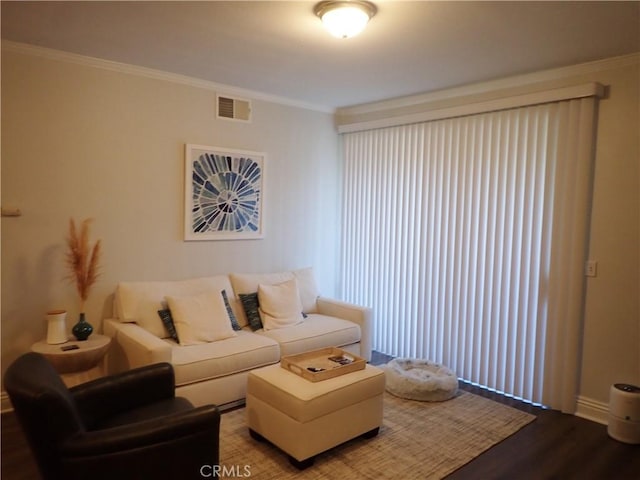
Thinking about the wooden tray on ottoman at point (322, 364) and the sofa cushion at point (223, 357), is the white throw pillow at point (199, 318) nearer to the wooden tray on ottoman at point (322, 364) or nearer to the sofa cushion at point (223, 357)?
the sofa cushion at point (223, 357)

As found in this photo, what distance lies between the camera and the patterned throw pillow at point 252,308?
150 inches

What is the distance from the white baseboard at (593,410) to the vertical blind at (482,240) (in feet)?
0.25

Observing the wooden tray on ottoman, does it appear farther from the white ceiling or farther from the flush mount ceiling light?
the white ceiling

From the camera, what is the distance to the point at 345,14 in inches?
91.6

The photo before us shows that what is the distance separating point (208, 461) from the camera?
6.71 ft

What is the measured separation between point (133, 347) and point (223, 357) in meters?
0.59

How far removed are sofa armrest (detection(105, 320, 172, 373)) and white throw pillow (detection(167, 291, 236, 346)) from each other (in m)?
0.25

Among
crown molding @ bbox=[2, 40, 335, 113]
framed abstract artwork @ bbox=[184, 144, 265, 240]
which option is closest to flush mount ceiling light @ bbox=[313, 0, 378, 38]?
crown molding @ bbox=[2, 40, 335, 113]

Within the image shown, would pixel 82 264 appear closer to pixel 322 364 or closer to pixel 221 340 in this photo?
pixel 221 340

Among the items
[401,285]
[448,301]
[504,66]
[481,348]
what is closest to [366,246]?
[401,285]

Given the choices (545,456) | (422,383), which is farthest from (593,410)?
(422,383)

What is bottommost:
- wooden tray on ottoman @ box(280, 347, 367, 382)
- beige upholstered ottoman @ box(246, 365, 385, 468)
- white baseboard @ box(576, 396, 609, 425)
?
white baseboard @ box(576, 396, 609, 425)

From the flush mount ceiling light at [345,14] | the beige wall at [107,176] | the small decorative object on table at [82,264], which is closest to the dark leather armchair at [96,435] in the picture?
the small decorative object on table at [82,264]

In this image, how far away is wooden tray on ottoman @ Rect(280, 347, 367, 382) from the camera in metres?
2.76
